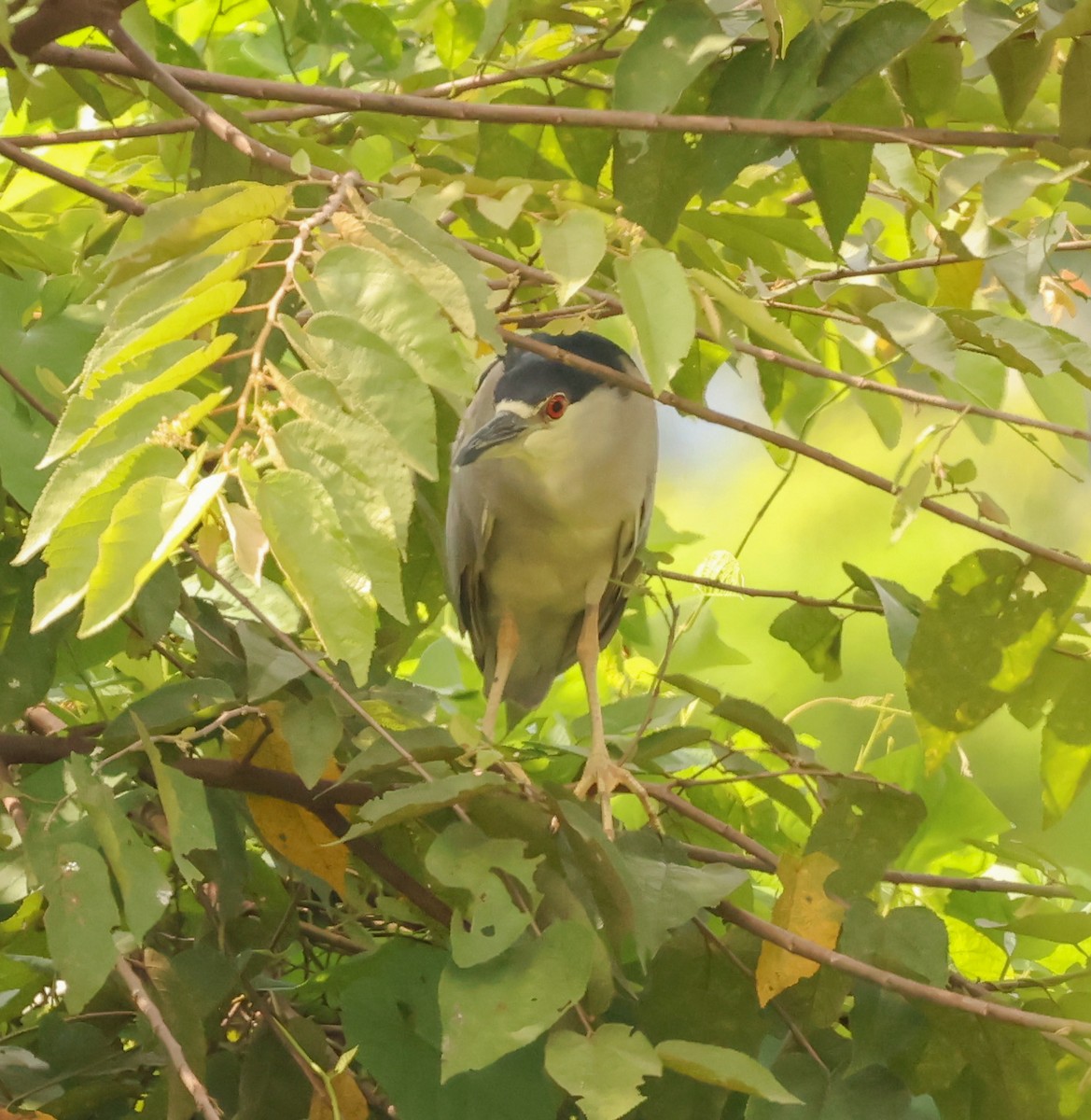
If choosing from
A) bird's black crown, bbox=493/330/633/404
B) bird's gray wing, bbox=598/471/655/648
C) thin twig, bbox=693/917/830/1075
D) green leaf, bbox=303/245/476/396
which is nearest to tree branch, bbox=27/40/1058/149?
green leaf, bbox=303/245/476/396

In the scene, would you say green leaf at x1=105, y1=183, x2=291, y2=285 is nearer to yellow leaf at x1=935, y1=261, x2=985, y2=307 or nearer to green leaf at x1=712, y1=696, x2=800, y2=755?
green leaf at x1=712, y1=696, x2=800, y2=755

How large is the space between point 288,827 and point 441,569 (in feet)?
1.01

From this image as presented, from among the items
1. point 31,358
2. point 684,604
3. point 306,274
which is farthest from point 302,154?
point 684,604

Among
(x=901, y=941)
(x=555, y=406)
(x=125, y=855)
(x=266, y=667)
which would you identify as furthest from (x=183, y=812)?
(x=555, y=406)

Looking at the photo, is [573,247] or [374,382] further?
[573,247]

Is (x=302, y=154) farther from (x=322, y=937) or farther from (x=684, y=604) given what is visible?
(x=684, y=604)

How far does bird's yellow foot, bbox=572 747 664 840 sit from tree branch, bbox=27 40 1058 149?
14.7 inches

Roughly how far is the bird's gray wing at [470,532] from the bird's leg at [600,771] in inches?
6.2

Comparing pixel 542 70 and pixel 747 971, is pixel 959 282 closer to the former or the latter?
pixel 542 70

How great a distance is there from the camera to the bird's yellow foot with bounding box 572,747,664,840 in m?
0.82

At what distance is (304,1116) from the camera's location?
881mm

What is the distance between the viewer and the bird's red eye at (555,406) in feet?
4.59

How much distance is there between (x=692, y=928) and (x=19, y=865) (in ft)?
1.32

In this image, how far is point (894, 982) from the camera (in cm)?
70
